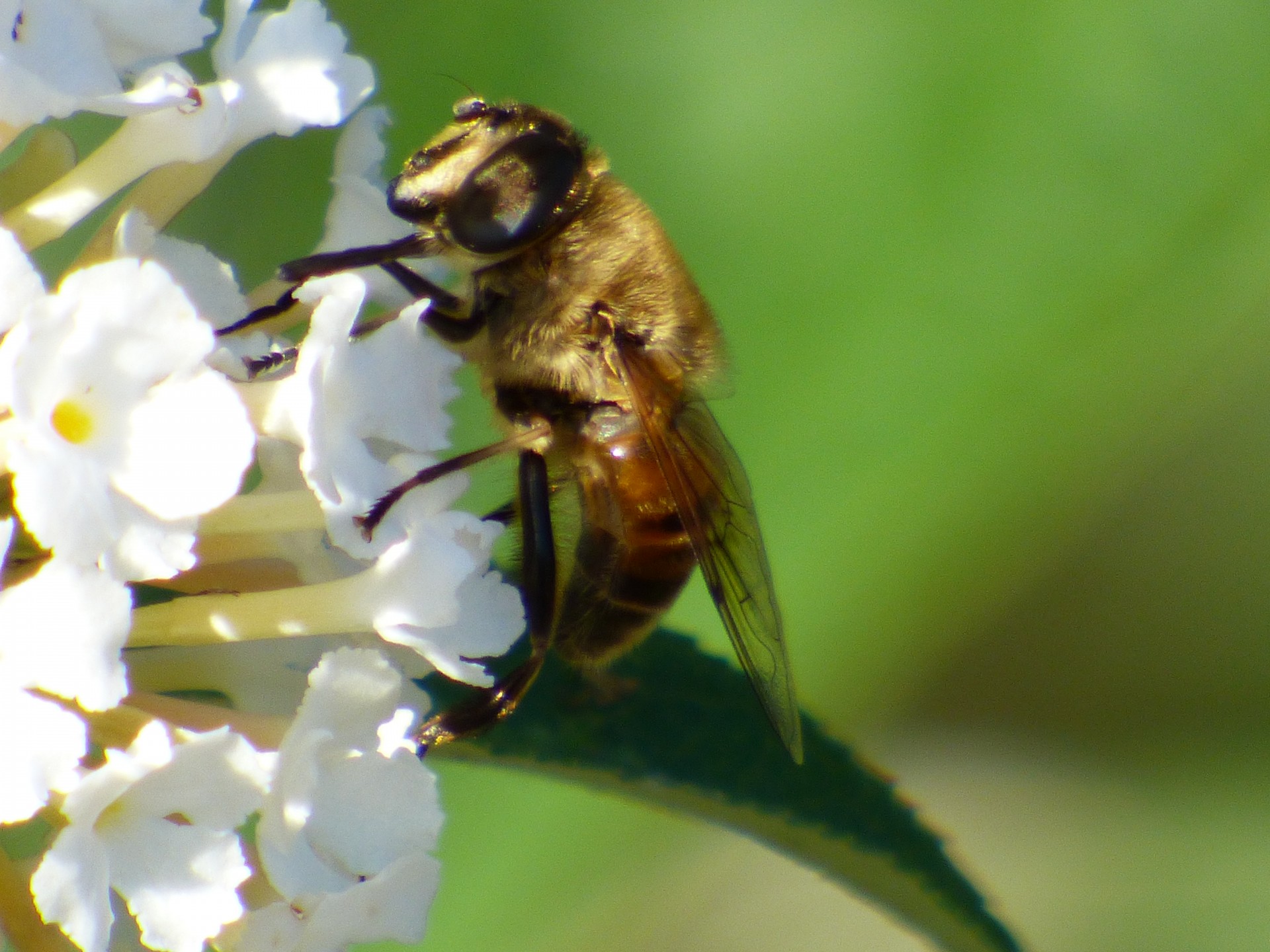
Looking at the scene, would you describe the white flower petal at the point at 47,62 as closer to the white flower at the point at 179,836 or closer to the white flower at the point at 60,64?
the white flower at the point at 60,64

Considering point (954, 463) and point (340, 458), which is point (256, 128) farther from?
point (954, 463)

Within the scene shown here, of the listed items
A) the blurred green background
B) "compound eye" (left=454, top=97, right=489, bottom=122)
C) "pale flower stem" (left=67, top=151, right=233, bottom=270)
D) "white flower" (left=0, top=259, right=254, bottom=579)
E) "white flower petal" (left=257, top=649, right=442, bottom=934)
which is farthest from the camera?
the blurred green background

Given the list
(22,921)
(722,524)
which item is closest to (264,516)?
(22,921)

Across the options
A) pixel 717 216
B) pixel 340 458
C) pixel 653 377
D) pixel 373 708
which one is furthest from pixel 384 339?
pixel 717 216

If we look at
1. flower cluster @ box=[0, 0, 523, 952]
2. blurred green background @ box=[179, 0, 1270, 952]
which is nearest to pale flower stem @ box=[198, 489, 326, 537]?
flower cluster @ box=[0, 0, 523, 952]

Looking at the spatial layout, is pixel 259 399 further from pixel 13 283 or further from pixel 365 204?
pixel 365 204

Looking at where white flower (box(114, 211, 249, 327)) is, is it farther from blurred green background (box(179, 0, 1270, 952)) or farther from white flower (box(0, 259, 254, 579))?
blurred green background (box(179, 0, 1270, 952))
